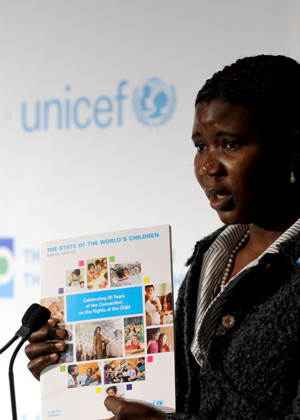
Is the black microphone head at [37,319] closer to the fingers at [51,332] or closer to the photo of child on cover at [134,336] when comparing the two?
the fingers at [51,332]

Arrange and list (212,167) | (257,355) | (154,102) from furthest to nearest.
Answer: (154,102) → (212,167) → (257,355)

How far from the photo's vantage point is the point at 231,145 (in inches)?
52.4

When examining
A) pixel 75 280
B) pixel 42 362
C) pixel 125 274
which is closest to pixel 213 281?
pixel 125 274

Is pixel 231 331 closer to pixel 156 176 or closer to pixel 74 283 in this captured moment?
pixel 74 283

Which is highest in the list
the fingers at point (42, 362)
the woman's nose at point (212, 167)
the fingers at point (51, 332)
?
the woman's nose at point (212, 167)

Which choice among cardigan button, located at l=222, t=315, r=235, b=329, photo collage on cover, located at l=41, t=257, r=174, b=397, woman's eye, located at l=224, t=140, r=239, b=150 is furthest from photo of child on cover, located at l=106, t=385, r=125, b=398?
woman's eye, located at l=224, t=140, r=239, b=150

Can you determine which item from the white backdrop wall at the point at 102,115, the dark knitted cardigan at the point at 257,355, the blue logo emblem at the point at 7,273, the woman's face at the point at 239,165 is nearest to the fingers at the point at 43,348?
the dark knitted cardigan at the point at 257,355

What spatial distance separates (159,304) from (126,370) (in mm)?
145

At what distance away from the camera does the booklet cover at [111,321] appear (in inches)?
56.1

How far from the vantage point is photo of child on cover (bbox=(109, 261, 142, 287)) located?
147 cm

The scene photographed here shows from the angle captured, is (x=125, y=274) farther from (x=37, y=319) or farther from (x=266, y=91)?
(x=266, y=91)

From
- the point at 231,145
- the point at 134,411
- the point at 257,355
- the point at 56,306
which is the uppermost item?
the point at 231,145

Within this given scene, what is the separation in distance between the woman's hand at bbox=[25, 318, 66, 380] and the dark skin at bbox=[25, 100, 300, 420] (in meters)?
0.16

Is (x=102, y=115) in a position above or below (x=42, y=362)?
above
